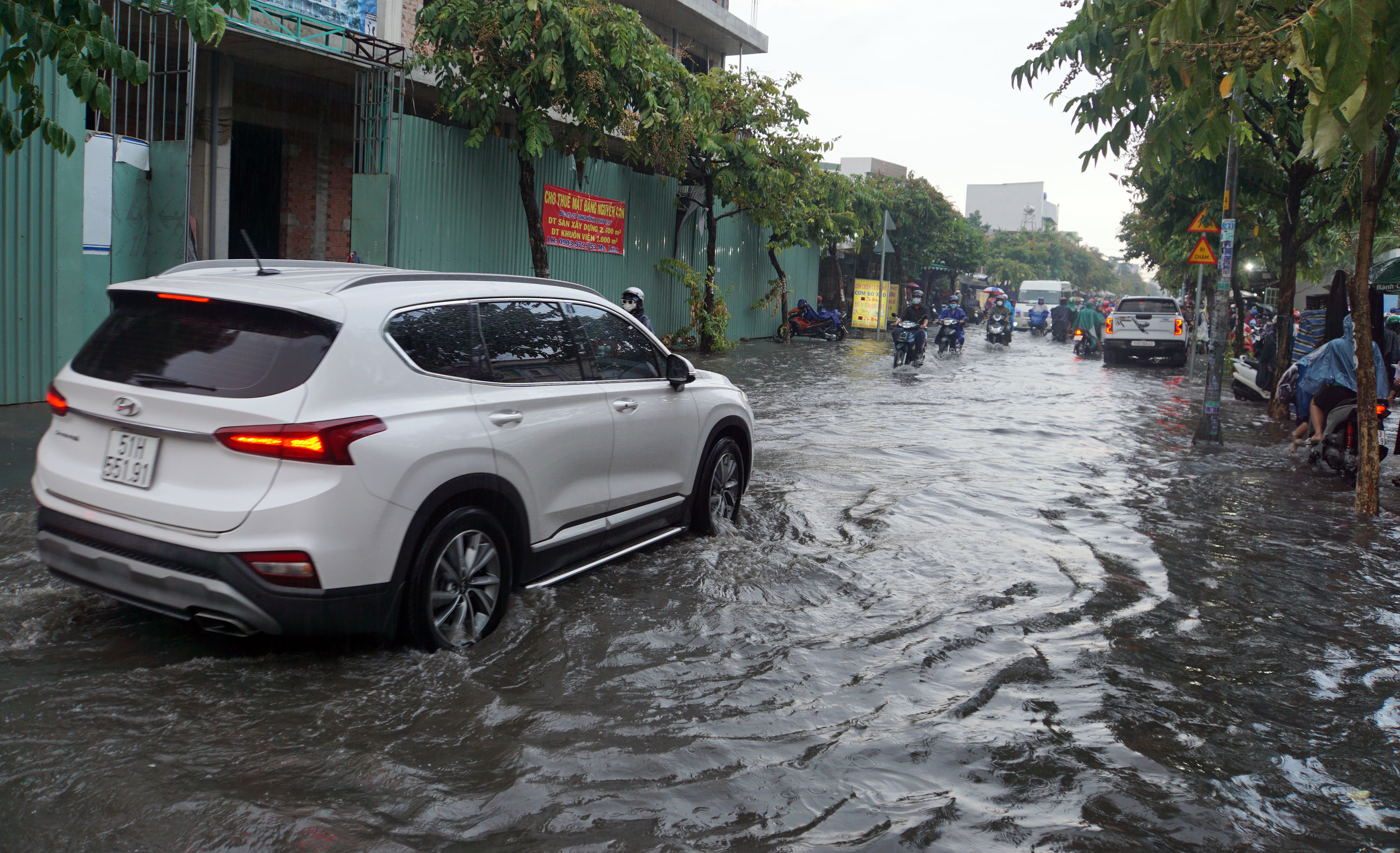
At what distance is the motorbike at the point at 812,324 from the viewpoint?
29.2 m

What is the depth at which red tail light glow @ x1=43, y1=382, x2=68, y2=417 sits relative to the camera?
4.15m

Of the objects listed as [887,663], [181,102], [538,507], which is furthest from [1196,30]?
[181,102]

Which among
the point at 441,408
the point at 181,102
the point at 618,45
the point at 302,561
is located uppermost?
the point at 618,45

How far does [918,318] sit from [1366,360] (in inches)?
541

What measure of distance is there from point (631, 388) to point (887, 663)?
6.56 feet

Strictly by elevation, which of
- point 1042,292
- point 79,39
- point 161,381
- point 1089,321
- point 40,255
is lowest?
point 161,381

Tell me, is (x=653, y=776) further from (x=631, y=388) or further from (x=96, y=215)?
(x=96, y=215)

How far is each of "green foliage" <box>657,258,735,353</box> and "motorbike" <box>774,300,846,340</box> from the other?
6.08 meters

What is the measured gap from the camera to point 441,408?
4.27 m

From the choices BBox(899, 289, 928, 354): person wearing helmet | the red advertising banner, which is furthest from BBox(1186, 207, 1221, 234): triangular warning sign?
the red advertising banner

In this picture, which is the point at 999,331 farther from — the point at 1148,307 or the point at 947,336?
the point at 947,336

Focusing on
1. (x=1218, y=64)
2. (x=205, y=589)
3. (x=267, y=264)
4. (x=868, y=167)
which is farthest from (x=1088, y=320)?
(x=868, y=167)

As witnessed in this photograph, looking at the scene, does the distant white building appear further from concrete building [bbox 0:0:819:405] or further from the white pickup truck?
concrete building [bbox 0:0:819:405]

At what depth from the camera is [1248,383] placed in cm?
1750
